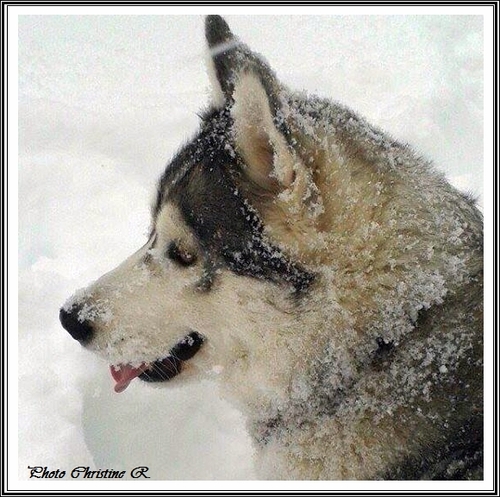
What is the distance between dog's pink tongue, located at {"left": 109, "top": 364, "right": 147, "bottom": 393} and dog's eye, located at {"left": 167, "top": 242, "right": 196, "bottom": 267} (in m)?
0.55

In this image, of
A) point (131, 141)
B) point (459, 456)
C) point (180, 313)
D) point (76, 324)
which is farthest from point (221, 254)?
point (131, 141)

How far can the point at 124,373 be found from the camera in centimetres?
260

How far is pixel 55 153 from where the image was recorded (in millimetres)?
5727

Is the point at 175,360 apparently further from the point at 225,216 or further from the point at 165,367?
the point at 225,216

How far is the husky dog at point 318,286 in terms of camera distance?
2.12m

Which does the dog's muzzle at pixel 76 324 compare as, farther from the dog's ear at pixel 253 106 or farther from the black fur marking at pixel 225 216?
the dog's ear at pixel 253 106

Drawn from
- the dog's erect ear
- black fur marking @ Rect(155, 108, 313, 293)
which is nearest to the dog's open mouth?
black fur marking @ Rect(155, 108, 313, 293)

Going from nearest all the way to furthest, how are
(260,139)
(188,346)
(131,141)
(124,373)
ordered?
1. (260,139)
2. (188,346)
3. (124,373)
4. (131,141)

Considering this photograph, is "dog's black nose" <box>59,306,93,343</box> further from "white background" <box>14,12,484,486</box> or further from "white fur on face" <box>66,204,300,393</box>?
"white background" <box>14,12,484,486</box>

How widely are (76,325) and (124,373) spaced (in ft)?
1.09

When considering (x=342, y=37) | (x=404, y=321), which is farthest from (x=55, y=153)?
(x=404, y=321)

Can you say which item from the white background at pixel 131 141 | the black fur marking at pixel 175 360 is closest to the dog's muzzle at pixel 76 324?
the black fur marking at pixel 175 360

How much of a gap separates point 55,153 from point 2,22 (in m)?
2.62

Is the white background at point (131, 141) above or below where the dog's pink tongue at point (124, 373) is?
above
